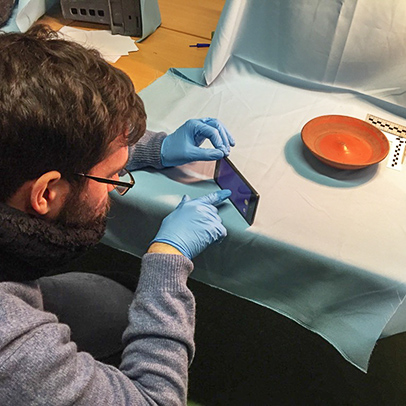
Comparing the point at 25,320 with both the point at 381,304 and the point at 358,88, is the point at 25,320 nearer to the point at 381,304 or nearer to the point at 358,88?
the point at 381,304

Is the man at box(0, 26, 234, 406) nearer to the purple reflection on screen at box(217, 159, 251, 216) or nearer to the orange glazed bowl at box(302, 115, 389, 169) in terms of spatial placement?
the purple reflection on screen at box(217, 159, 251, 216)

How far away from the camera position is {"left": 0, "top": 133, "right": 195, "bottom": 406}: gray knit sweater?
555 mm

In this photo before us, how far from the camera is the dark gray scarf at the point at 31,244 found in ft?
2.07

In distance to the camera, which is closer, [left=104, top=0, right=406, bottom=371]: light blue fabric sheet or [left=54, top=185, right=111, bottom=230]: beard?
[left=54, top=185, right=111, bottom=230]: beard

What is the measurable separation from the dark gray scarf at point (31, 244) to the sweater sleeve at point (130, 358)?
98 mm

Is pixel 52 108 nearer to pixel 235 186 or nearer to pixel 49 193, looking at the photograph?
pixel 49 193

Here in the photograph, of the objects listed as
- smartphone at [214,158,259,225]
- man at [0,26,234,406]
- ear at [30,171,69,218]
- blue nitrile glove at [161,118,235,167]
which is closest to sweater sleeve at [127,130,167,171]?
blue nitrile glove at [161,118,235,167]

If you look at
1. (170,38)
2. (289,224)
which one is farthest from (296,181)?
(170,38)

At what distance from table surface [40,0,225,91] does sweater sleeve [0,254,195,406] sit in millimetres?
769

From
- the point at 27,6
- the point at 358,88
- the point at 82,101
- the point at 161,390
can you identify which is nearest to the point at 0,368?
the point at 161,390

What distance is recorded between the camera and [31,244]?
2.17 feet

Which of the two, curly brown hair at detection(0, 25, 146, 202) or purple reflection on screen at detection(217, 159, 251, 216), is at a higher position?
curly brown hair at detection(0, 25, 146, 202)

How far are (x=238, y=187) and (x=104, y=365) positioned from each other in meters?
0.44

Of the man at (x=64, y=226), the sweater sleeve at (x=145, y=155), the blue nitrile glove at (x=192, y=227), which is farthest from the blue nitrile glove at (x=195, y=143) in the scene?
the man at (x=64, y=226)
